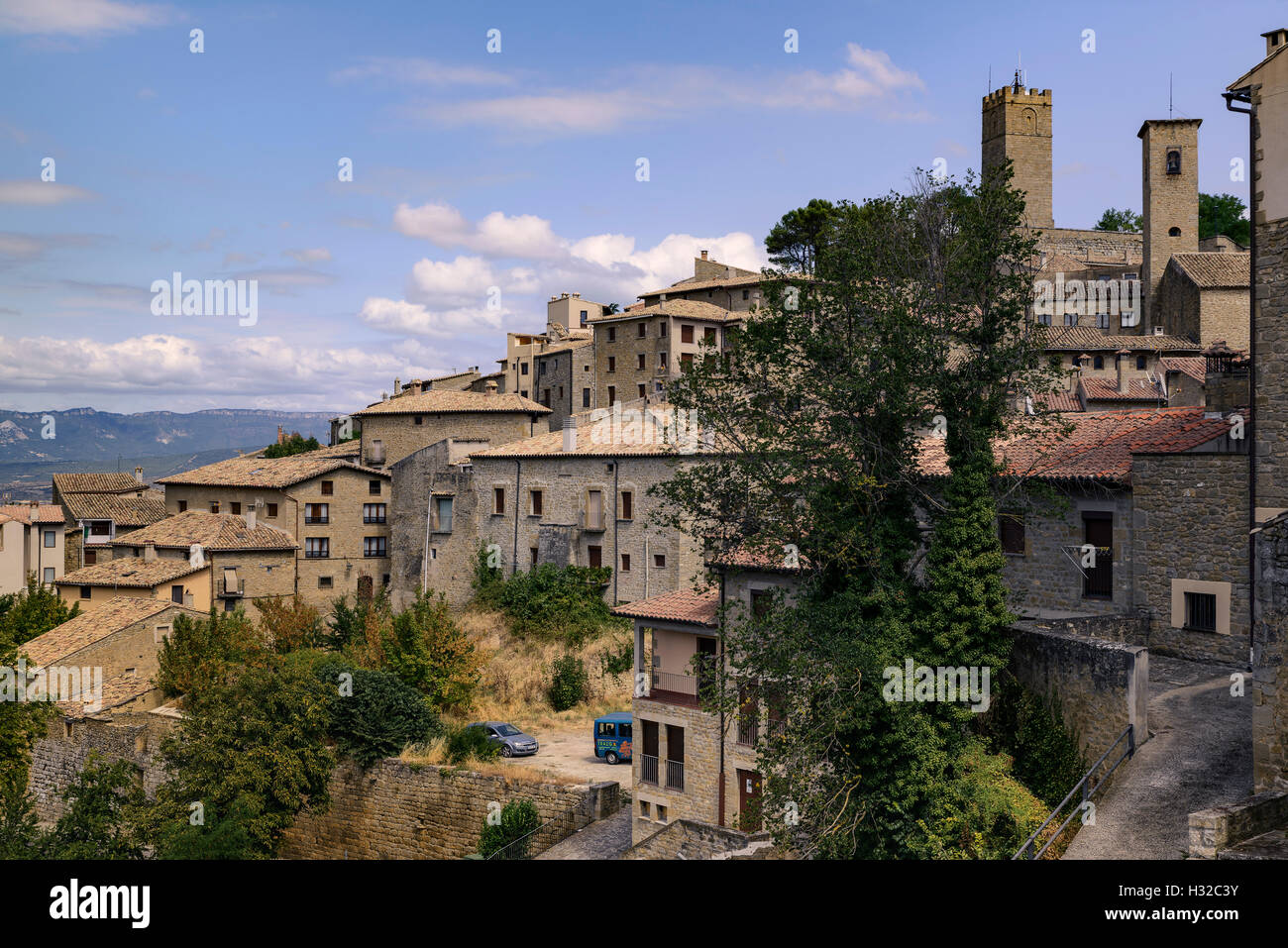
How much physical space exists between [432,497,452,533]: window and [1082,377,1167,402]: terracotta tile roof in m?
27.1

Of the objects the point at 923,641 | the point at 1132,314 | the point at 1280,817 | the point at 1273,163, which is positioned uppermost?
the point at 1132,314

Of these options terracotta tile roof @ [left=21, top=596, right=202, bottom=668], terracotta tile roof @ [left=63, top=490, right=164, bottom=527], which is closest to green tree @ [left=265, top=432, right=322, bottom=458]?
terracotta tile roof @ [left=63, top=490, right=164, bottom=527]

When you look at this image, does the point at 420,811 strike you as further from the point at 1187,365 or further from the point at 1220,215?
the point at 1220,215

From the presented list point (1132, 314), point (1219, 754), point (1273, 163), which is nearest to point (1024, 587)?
point (1219, 754)

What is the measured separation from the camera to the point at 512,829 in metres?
25.0

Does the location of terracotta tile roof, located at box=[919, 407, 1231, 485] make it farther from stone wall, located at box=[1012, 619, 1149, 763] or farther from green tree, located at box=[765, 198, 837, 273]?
green tree, located at box=[765, 198, 837, 273]

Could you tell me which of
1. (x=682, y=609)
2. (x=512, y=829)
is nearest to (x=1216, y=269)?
(x=682, y=609)

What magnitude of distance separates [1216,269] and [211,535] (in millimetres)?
52501

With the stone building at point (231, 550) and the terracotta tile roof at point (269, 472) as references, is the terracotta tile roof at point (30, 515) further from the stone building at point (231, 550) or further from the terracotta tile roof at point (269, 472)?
the stone building at point (231, 550)

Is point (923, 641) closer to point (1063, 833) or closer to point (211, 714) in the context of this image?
point (1063, 833)

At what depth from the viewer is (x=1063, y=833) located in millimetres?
14391

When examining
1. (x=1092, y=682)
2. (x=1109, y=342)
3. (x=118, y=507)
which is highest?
(x=1109, y=342)

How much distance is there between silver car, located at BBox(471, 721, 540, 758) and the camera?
29.8 meters

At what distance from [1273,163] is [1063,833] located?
11.5m
